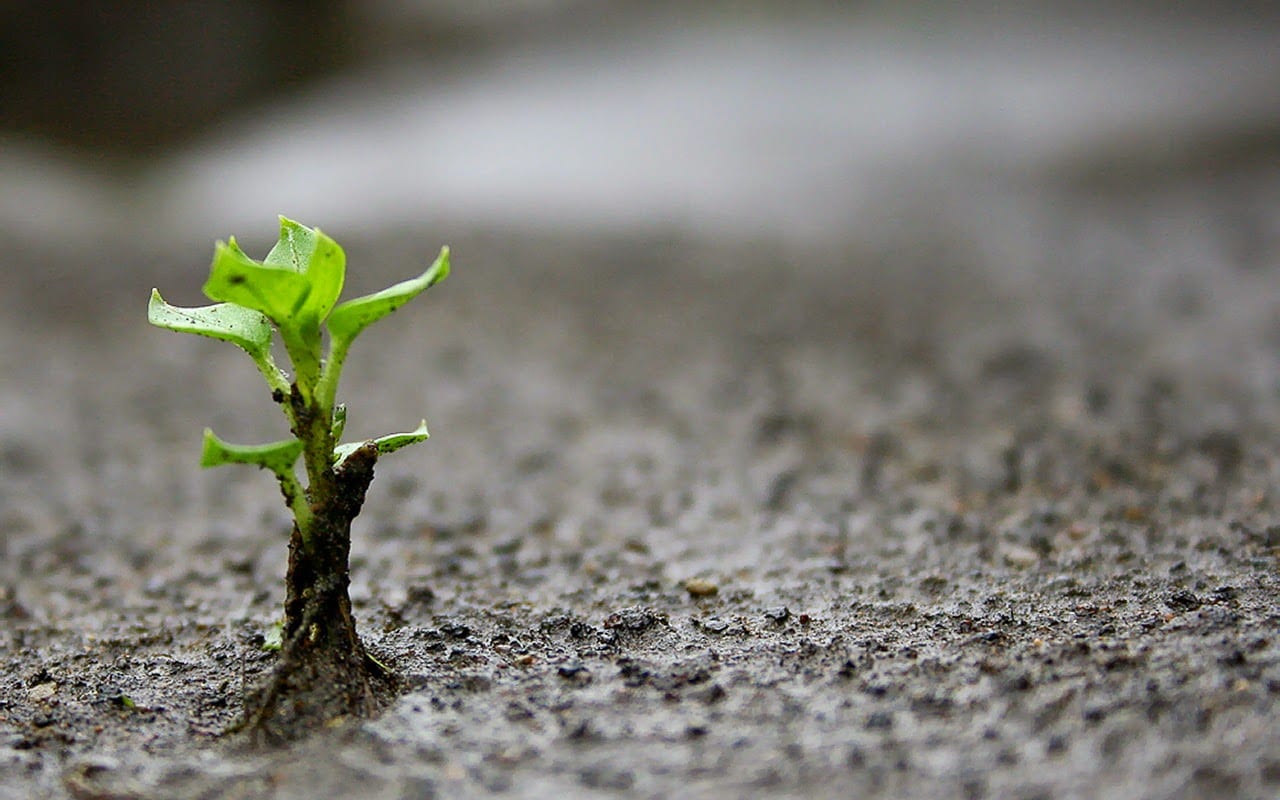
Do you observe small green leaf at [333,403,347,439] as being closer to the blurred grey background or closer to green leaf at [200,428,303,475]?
green leaf at [200,428,303,475]

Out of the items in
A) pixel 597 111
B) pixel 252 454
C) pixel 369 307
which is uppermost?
pixel 597 111

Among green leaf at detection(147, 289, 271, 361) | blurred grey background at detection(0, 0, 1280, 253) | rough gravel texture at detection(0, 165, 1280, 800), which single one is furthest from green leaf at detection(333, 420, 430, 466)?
blurred grey background at detection(0, 0, 1280, 253)

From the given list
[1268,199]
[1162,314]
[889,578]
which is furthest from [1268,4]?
[889,578]

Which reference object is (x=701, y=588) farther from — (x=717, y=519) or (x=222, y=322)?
(x=222, y=322)

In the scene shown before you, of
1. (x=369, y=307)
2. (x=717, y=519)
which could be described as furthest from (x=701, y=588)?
(x=369, y=307)


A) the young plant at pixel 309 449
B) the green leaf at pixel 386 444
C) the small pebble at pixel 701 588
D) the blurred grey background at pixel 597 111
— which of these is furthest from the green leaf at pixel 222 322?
the blurred grey background at pixel 597 111

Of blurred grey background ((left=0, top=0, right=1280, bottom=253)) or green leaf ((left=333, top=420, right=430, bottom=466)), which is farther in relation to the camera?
blurred grey background ((left=0, top=0, right=1280, bottom=253))

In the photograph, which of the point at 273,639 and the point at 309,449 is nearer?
the point at 309,449
